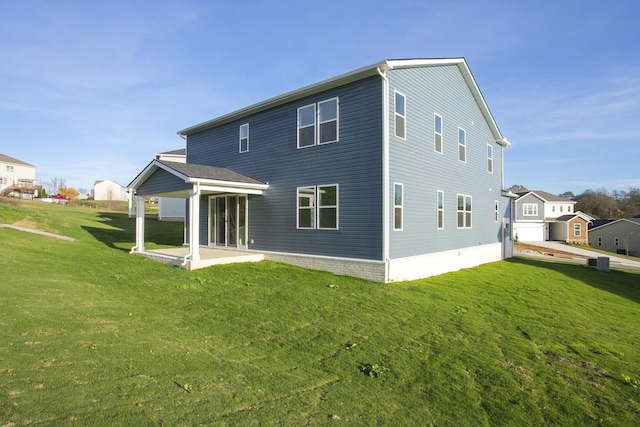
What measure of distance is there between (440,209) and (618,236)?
4573cm

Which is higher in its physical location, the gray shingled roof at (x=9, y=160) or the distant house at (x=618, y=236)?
the gray shingled roof at (x=9, y=160)

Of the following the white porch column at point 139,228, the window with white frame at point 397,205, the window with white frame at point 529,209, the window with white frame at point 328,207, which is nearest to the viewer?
the window with white frame at point 397,205

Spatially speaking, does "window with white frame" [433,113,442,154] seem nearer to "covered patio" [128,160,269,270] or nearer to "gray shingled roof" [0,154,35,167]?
"covered patio" [128,160,269,270]

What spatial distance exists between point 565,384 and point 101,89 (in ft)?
66.6

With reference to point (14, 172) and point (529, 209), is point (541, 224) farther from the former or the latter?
point (14, 172)

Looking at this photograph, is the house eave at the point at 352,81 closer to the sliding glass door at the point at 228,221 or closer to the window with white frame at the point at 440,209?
the sliding glass door at the point at 228,221

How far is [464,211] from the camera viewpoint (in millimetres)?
15570

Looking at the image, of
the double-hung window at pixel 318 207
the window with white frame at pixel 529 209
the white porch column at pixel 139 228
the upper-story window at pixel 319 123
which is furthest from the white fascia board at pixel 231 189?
the window with white frame at pixel 529 209

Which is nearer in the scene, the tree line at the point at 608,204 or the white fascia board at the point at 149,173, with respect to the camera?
the white fascia board at the point at 149,173

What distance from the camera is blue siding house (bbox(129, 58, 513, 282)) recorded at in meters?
10.5

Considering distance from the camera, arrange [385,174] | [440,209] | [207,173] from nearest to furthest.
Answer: [385,174]
[207,173]
[440,209]

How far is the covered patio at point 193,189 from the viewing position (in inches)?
448

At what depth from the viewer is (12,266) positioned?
9.88 m

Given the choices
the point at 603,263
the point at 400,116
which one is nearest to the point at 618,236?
the point at 603,263
